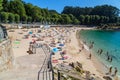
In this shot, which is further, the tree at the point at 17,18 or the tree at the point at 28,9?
the tree at the point at 28,9

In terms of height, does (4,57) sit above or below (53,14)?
below

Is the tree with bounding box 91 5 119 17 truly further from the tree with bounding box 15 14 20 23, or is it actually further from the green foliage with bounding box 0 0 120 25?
the tree with bounding box 15 14 20 23

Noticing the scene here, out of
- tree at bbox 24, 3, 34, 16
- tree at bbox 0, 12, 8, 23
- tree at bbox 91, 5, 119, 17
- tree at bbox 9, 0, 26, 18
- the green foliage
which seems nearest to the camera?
tree at bbox 0, 12, 8, 23

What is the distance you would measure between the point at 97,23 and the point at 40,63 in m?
131

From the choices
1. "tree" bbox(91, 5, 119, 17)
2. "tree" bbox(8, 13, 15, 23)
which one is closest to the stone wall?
"tree" bbox(8, 13, 15, 23)

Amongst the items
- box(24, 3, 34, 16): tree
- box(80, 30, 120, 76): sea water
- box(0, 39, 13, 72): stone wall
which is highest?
box(24, 3, 34, 16): tree

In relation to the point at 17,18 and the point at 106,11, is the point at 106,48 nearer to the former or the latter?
the point at 17,18

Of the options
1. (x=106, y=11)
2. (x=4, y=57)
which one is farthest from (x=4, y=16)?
(x=106, y=11)

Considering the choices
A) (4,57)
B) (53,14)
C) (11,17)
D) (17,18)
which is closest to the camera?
(4,57)

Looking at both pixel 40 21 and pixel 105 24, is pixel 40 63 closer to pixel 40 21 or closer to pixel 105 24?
pixel 40 21

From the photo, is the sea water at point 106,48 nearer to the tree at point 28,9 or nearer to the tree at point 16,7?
the tree at point 16,7

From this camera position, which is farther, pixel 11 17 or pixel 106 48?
pixel 11 17

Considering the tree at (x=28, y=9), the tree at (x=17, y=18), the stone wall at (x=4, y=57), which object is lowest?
the stone wall at (x=4, y=57)

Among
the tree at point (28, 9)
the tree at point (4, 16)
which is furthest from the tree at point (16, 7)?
the tree at point (4, 16)
